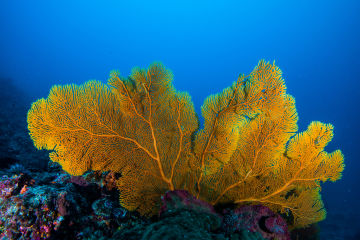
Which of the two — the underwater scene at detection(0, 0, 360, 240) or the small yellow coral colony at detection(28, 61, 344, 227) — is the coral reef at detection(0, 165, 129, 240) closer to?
the underwater scene at detection(0, 0, 360, 240)

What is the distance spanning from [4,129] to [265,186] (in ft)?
38.1

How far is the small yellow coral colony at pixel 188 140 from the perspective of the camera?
2627mm

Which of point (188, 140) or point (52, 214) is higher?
point (188, 140)

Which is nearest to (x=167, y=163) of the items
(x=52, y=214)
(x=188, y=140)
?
(x=188, y=140)

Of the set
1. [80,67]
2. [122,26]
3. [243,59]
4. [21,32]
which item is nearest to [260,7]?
[243,59]

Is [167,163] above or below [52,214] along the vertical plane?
above

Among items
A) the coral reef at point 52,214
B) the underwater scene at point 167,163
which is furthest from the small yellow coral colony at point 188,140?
the coral reef at point 52,214

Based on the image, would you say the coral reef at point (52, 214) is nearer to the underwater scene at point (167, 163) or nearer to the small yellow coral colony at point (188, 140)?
the underwater scene at point (167, 163)

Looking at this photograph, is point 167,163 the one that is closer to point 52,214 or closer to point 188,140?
point 188,140

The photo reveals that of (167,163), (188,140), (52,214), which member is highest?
(188,140)

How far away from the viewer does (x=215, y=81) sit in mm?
140875

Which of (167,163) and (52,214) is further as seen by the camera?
(167,163)

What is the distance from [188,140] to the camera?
3.08 meters

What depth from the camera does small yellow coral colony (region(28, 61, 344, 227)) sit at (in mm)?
2627
